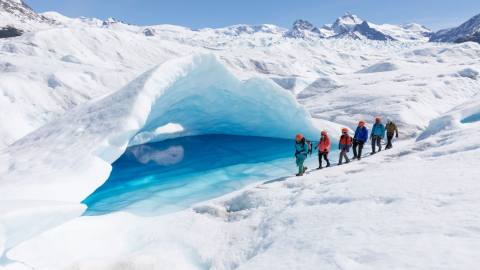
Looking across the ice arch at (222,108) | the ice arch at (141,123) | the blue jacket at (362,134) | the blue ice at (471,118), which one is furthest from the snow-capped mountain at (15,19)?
the blue ice at (471,118)

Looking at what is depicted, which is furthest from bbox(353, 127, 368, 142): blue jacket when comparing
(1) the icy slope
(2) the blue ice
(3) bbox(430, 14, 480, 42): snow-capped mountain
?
(3) bbox(430, 14, 480, 42): snow-capped mountain

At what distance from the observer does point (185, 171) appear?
1373 centimetres

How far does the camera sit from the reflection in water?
15359 mm

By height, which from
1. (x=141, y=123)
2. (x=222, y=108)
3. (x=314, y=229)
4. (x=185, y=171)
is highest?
(x=222, y=108)

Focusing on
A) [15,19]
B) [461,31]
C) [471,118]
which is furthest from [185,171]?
A: [461,31]

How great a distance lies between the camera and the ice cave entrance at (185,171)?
1052cm

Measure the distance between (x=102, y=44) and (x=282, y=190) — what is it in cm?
5235

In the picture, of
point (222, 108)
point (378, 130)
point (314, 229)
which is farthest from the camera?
point (222, 108)

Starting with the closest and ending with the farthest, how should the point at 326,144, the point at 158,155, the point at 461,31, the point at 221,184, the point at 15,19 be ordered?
the point at 326,144, the point at 221,184, the point at 158,155, the point at 15,19, the point at 461,31

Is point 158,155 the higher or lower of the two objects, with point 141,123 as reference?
lower

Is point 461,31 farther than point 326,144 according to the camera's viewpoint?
Yes

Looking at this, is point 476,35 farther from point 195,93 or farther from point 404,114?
point 195,93

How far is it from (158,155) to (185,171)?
10.3 ft

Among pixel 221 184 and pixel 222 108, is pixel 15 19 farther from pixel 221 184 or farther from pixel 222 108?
pixel 221 184
